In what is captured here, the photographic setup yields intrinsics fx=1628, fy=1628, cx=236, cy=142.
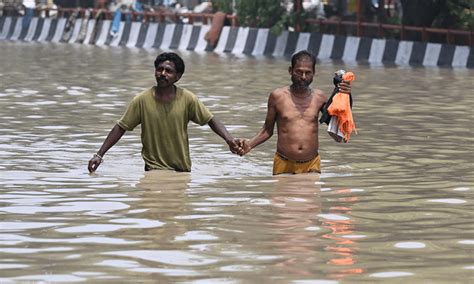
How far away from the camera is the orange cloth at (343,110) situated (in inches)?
447

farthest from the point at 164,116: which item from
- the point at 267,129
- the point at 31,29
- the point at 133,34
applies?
the point at 31,29

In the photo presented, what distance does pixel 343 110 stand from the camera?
446 inches

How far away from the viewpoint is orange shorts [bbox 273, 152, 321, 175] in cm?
1174

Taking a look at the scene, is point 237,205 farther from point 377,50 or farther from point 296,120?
point 377,50

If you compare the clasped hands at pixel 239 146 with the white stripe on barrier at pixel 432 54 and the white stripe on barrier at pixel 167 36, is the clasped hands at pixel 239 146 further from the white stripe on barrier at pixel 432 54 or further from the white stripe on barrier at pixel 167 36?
the white stripe on barrier at pixel 167 36

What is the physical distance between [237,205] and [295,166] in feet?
4.90

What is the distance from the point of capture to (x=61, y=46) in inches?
1683

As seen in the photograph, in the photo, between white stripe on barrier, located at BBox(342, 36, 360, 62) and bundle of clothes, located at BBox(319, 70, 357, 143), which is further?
white stripe on barrier, located at BBox(342, 36, 360, 62)

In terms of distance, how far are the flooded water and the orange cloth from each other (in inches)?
17.8

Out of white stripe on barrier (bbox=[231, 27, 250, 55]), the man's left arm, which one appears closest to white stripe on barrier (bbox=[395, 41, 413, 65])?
white stripe on barrier (bbox=[231, 27, 250, 55])

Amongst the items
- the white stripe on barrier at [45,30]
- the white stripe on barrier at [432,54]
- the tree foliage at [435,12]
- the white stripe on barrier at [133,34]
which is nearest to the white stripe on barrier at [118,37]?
the white stripe on barrier at [133,34]

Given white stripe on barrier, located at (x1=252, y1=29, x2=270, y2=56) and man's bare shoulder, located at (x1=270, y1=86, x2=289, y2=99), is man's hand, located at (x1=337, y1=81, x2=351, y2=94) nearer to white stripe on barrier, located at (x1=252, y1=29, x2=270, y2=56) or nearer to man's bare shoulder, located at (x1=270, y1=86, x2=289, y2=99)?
man's bare shoulder, located at (x1=270, y1=86, x2=289, y2=99)

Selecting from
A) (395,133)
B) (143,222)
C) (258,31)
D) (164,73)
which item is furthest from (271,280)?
(258,31)

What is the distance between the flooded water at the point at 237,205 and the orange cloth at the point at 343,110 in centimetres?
45
